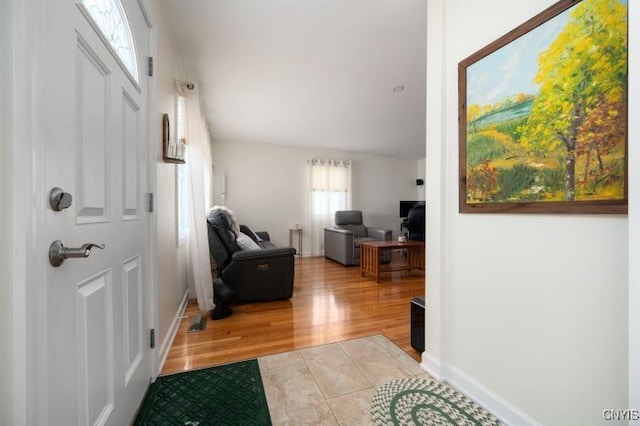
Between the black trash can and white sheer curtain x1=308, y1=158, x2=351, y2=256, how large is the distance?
12.2ft

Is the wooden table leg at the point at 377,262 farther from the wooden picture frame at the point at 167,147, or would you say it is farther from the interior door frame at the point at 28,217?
the interior door frame at the point at 28,217

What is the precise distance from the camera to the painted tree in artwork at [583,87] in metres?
0.86

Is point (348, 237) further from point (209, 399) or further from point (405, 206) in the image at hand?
point (209, 399)

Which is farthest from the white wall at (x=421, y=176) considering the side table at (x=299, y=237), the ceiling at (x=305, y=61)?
the side table at (x=299, y=237)

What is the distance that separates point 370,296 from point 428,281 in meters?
1.46

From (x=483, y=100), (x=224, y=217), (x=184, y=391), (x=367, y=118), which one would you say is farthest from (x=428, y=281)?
(x=367, y=118)

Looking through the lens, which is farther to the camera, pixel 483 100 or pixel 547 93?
pixel 483 100

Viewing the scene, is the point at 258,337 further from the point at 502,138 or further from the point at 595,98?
the point at 595,98

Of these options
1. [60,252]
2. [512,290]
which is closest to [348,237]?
[512,290]

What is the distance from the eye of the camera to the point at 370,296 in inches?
116

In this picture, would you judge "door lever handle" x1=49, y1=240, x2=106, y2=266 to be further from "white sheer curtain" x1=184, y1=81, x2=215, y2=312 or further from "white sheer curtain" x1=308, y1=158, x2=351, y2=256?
"white sheer curtain" x1=308, y1=158, x2=351, y2=256

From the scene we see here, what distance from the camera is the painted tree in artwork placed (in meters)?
0.86

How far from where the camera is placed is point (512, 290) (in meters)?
1.17

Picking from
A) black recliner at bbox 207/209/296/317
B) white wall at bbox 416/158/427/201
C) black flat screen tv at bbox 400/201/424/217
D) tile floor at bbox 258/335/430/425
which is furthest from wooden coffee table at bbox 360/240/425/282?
white wall at bbox 416/158/427/201
